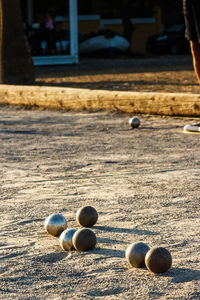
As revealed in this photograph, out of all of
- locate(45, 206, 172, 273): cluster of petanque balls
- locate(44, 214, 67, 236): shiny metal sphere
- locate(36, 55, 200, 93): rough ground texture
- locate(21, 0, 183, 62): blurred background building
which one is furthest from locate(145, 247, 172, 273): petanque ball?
locate(21, 0, 183, 62): blurred background building

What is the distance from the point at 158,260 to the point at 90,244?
550 mm

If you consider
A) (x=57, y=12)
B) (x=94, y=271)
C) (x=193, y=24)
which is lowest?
(x=94, y=271)

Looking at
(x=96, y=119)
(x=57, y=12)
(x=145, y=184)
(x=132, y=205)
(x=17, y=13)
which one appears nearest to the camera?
(x=132, y=205)

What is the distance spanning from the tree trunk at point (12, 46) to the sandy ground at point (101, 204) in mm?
5818

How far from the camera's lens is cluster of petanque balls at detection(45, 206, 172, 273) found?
3242mm

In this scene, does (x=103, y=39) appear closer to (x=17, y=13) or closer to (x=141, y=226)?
(x=17, y=13)

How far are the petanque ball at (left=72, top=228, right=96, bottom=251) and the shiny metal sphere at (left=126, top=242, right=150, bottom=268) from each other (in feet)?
1.03

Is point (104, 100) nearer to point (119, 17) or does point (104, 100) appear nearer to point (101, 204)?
point (101, 204)

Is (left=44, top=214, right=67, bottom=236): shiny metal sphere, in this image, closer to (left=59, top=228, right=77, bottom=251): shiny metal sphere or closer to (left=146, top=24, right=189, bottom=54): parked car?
(left=59, top=228, right=77, bottom=251): shiny metal sphere

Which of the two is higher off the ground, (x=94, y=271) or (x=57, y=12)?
(x=57, y=12)

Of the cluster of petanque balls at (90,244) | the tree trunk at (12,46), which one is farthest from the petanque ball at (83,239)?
the tree trunk at (12,46)

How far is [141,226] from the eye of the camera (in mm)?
4160

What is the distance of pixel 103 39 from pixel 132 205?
2517 cm

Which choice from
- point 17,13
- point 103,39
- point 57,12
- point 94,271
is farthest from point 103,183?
point 57,12
